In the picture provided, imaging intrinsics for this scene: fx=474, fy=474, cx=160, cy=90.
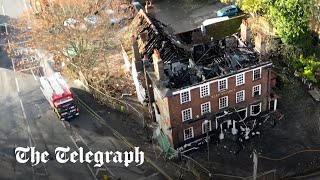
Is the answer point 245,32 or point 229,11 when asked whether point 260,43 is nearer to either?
point 245,32

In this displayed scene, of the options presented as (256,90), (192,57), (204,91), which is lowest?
(256,90)

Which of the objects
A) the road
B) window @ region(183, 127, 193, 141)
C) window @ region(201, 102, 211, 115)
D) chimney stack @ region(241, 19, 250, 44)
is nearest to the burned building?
window @ region(183, 127, 193, 141)

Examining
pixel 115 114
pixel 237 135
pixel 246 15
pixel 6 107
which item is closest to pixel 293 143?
pixel 237 135

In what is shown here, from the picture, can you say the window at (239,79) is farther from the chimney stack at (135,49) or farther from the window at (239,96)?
the chimney stack at (135,49)

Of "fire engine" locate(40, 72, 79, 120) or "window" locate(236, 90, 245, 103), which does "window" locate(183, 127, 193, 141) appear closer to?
"window" locate(236, 90, 245, 103)

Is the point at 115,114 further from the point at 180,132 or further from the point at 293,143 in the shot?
the point at 293,143

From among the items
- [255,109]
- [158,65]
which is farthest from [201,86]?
[255,109]
